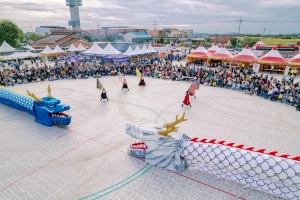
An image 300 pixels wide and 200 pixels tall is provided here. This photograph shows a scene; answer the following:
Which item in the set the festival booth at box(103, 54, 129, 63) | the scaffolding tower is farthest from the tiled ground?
the scaffolding tower

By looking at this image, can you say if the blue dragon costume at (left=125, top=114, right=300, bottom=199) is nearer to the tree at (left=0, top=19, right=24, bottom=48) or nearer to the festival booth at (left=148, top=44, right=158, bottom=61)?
the festival booth at (left=148, top=44, right=158, bottom=61)

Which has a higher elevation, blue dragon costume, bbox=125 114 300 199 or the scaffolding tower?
the scaffolding tower

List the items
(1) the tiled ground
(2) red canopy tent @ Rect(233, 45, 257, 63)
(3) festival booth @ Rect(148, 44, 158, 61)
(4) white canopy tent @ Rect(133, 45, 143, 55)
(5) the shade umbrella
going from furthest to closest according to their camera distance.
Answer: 1. (3) festival booth @ Rect(148, 44, 158, 61)
2. (4) white canopy tent @ Rect(133, 45, 143, 55)
3. (2) red canopy tent @ Rect(233, 45, 257, 63)
4. (5) the shade umbrella
5. (1) the tiled ground

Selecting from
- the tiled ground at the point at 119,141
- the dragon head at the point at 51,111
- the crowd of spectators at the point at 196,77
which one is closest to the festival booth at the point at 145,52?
the crowd of spectators at the point at 196,77

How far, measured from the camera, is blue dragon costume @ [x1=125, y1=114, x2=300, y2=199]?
5253mm

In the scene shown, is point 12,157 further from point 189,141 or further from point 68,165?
point 189,141

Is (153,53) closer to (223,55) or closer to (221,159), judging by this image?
(223,55)

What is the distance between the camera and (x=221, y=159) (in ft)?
19.4

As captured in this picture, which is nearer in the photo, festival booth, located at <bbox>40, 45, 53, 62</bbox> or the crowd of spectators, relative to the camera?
the crowd of spectators

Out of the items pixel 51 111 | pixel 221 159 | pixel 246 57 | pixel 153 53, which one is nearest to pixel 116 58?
pixel 153 53

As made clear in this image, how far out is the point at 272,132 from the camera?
949cm

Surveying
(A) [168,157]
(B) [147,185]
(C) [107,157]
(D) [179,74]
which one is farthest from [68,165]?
(D) [179,74]

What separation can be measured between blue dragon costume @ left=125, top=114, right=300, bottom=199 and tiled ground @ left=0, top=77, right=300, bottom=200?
319 mm

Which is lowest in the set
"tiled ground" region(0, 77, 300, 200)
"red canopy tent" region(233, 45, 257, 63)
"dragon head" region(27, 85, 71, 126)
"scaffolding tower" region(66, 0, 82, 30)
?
"tiled ground" region(0, 77, 300, 200)
